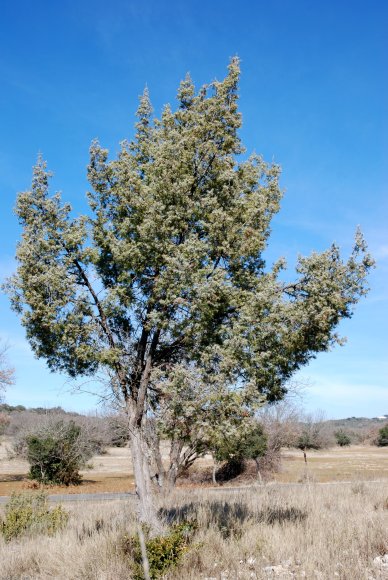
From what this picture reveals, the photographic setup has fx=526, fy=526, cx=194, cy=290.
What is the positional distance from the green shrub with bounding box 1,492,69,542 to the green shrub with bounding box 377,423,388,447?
8690cm

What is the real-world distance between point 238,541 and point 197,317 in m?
4.12

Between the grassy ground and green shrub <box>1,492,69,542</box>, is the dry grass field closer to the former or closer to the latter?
green shrub <box>1,492,69,542</box>

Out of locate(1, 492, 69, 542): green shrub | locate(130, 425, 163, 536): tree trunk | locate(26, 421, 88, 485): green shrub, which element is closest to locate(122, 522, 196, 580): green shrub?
locate(130, 425, 163, 536): tree trunk

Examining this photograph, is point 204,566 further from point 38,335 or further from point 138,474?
point 38,335

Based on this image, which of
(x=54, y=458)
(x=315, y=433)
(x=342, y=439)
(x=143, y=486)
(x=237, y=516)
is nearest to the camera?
(x=143, y=486)

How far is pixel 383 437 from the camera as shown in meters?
90.9

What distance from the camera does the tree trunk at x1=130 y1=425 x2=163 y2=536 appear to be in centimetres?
A: 967

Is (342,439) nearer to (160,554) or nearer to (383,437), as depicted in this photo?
(383,437)

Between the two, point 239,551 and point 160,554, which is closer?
point 160,554

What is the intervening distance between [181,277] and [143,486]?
4118 mm

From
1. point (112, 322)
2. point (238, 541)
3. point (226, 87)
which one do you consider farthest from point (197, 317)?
point (226, 87)

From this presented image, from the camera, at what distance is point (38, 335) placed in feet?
35.1

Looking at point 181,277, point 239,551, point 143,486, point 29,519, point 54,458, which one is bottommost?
point 239,551

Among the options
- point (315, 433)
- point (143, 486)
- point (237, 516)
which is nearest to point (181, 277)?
point (143, 486)
